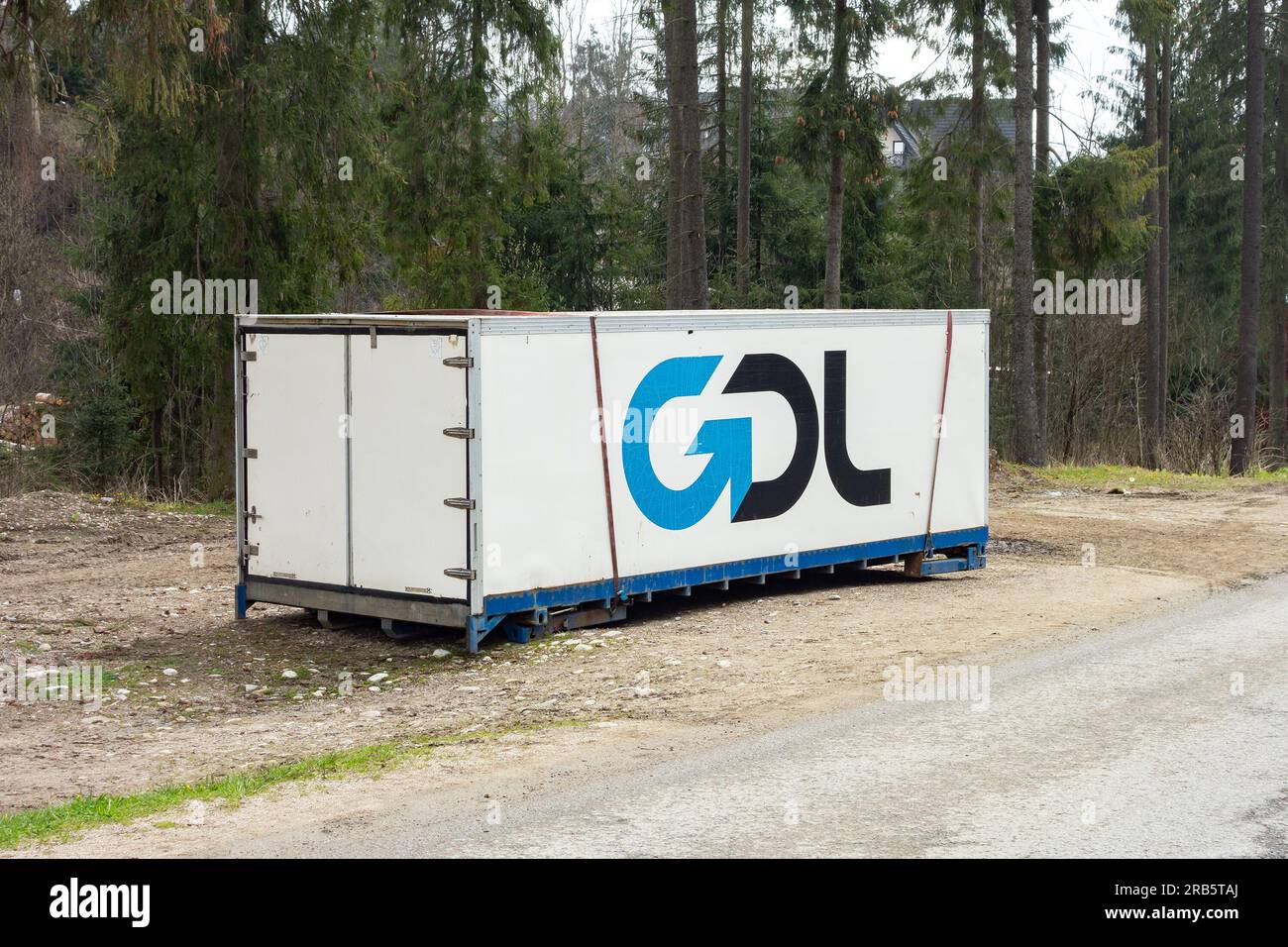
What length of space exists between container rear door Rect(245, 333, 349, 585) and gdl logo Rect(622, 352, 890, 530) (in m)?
2.55

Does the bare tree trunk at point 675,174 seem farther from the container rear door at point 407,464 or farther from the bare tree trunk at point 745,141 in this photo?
the bare tree trunk at point 745,141

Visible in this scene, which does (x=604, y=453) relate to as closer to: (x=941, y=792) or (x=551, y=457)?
(x=551, y=457)

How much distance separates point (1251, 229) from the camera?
36.3 m

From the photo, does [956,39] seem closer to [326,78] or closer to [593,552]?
[326,78]

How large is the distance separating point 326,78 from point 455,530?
1235 cm

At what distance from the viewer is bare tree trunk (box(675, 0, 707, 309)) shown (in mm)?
23125

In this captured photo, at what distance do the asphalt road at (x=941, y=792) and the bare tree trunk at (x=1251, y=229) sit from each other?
2724 cm

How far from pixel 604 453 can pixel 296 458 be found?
2692 millimetres

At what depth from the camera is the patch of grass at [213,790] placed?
7562 millimetres

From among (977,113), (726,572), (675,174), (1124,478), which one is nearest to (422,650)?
(726,572)

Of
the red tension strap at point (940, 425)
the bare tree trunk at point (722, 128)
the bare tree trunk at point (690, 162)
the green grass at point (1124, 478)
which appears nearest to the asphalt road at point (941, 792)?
the red tension strap at point (940, 425)

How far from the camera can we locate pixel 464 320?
37.8 ft

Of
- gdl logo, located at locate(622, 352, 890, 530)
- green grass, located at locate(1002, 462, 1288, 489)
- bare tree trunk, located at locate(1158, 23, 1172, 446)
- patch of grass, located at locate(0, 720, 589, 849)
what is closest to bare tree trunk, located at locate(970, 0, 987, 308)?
green grass, located at locate(1002, 462, 1288, 489)

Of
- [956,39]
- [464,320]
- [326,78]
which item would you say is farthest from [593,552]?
[956,39]
